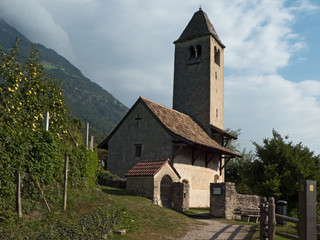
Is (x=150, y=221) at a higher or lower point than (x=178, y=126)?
lower

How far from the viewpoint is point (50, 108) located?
45.8ft

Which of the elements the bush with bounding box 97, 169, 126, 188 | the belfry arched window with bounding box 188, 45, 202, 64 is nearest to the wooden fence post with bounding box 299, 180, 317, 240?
the bush with bounding box 97, 169, 126, 188

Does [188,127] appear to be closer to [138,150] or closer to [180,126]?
[180,126]

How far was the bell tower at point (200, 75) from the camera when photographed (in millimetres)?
29188

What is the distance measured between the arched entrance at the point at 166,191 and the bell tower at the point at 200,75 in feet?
35.5

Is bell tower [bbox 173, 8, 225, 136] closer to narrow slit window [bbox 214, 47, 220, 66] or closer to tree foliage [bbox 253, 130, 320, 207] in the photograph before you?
narrow slit window [bbox 214, 47, 220, 66]

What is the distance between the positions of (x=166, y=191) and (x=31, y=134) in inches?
396

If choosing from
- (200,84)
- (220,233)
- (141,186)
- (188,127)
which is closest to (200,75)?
(200,84)

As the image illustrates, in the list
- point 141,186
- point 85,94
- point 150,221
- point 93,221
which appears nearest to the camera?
point 93,221

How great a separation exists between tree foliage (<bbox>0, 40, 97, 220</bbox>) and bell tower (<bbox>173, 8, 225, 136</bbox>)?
1568cm

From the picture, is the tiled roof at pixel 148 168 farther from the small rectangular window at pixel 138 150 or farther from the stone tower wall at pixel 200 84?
the stone tower wall at pixel 200 84

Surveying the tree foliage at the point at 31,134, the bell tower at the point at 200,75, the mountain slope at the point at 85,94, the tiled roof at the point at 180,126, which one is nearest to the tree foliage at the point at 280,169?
the tiled roof at the point at 180,126

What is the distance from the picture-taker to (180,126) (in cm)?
2436

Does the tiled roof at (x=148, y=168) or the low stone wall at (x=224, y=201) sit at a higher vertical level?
the tiled roof at (x=148, y=168)
